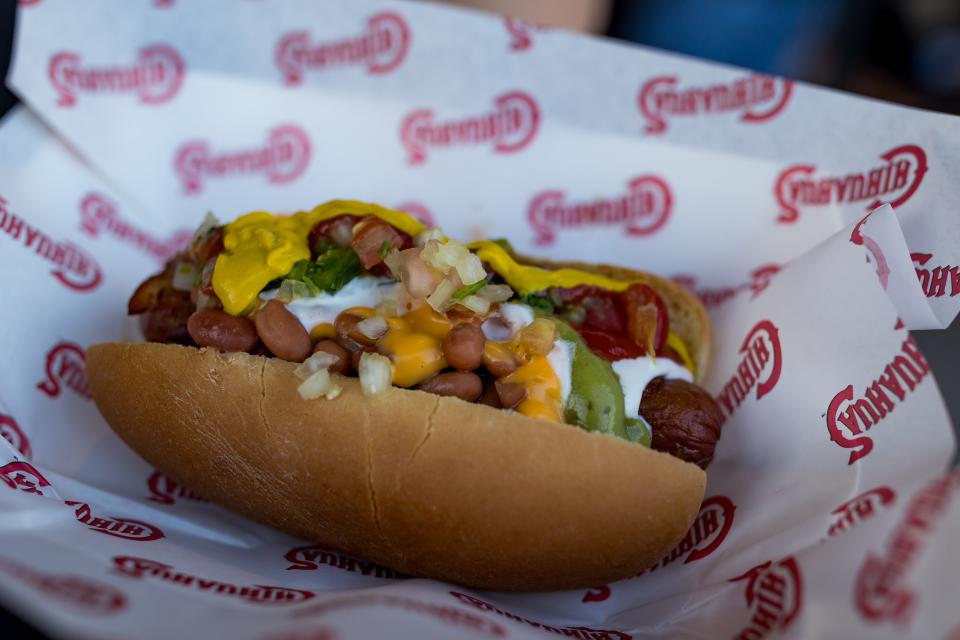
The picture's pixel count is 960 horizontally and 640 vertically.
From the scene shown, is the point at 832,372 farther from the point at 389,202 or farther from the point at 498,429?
the point at 389,202

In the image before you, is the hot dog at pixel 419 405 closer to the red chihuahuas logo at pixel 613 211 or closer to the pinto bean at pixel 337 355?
the pinto bean at pixel 337 355

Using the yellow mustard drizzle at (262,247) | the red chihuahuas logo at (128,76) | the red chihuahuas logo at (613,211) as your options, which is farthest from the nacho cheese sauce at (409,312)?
the red chihuahuas logo at (128,76)

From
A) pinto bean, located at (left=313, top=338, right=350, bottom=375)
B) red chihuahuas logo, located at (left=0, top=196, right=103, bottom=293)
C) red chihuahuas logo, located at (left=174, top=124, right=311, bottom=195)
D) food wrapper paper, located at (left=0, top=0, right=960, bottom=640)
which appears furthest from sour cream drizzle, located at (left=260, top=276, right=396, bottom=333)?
red chihuahuas logo, located at (left=174, top=124, right=311, bottom=195)

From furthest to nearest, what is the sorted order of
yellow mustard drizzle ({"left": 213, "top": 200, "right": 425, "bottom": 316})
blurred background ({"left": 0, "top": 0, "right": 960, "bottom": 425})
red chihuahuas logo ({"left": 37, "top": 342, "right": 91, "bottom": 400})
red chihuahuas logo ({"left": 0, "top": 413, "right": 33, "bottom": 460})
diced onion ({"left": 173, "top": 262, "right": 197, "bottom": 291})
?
blurred background ({"left": 0, "top": 0, "right": 960, "bottom": 425}), red chihuahuas logo ({"left": 37, "top": 342, "right": 91, "bottom": 400}), diced onion ({"left": 173, "top": 262, "right": 197, "bottom": 291}), red chihuahuas logo ({"left": 0, "top": 413, "right": 33, "bottom": 460}), yellow mustard drizzle ({"left": 213, "top": 200, "right": 425, "bottom": 316})

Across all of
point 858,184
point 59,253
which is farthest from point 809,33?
point 59,253

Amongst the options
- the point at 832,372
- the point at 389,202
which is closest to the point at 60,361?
the point at 389,202

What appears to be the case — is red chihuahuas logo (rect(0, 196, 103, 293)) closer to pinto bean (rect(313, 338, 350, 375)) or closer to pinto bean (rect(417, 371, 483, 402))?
pinto bean (rect(313, 338, 350, 375))

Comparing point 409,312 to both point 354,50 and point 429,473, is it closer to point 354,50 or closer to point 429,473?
point 429,473
